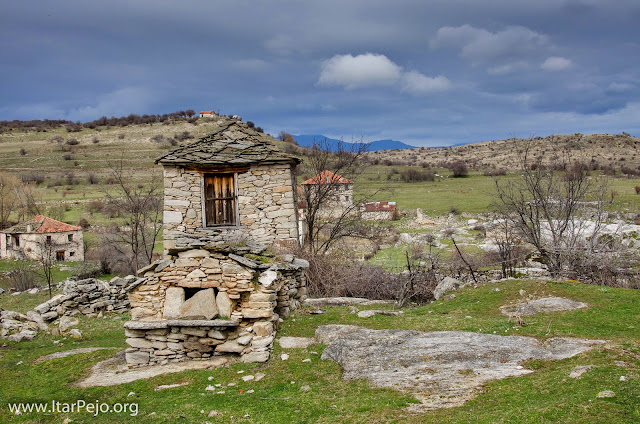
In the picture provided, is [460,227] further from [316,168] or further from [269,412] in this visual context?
[269,412]

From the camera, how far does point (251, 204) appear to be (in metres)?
13.9

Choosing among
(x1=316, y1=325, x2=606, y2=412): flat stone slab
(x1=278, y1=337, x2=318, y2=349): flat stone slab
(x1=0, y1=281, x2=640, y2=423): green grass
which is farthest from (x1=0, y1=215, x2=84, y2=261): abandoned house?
(x1=316, y1=325, x2=606, y2=412): flat stone slab

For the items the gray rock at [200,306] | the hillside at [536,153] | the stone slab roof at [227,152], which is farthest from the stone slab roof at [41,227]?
the hillside at [536,153]

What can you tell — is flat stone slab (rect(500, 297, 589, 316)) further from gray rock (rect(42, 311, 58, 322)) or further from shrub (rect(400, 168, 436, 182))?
Result: shrub (rect(400, 168, 436, 182))

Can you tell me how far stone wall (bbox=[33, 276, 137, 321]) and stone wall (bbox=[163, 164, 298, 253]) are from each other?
3.85 metres

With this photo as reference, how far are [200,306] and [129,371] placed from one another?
1747 mm

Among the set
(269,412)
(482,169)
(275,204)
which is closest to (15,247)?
(275,204)

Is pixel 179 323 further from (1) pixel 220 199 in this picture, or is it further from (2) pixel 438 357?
(1) pixel 220 199

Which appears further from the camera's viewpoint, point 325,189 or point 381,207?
point 381,207

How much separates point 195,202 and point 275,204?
243 cm

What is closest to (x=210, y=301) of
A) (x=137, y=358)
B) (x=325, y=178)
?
(x=137, y=358)

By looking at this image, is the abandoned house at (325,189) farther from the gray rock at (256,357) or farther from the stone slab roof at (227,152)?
the gray rock at (256,357)

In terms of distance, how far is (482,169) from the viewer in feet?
207

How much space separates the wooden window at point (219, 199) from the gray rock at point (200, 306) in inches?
198
